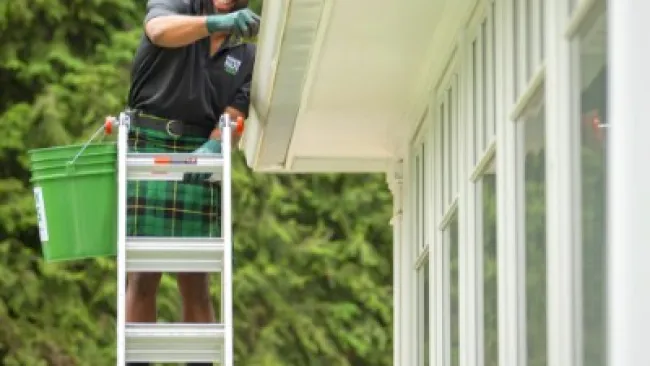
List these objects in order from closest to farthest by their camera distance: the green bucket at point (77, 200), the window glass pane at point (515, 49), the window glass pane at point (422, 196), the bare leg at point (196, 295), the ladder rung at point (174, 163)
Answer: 1. the window glass pane at point (515, 49)
2. the ladder rung at point (174, 163)
3. the green bucket at point (77, 200)
4. the bare leg at point (196, 295)
5. the window glass pane at point (422, 196)

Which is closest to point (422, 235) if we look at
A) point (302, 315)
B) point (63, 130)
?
point (63, 130)

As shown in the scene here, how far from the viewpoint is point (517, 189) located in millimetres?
5926

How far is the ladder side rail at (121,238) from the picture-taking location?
21.1 feet

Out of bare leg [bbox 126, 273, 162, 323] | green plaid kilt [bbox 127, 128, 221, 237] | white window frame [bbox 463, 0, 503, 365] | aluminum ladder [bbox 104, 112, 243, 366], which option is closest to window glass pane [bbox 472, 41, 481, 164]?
white window frame [bbox 463, 0, 503, 365]

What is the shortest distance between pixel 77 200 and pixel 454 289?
1492 mm

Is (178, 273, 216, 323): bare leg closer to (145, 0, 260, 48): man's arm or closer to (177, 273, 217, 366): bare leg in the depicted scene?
(177, 273, 217, 366): bare leg

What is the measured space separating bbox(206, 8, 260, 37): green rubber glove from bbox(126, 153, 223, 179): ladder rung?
24.2 inches

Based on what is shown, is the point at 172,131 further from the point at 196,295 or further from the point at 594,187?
the point at 594,187

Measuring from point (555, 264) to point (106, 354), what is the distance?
1233 cm

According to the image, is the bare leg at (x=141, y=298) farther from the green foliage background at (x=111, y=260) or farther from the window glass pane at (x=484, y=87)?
the green foliage background at (x=111, y=260)

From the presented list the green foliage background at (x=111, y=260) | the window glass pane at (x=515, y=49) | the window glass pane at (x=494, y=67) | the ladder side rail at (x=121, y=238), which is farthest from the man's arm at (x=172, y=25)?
the green foliage background at (x=111, y=260)

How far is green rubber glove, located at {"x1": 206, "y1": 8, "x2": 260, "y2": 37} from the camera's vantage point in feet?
24.2

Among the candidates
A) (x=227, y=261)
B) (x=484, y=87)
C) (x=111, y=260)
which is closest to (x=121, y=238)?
(x=227, y=261)

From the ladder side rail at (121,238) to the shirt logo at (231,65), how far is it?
2.97 feet
